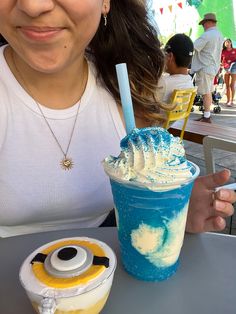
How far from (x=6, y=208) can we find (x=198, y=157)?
10.6ft

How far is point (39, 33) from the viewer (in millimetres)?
822

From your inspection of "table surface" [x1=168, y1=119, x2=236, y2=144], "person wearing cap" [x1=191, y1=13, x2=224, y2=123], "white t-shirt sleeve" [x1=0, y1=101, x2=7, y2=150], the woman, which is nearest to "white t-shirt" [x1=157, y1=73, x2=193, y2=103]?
"table surface" [x1=168, y1=119, x2=236, y2=144]

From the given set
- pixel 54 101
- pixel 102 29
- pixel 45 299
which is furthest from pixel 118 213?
pixel 102 29

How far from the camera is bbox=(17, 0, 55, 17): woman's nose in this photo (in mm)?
739

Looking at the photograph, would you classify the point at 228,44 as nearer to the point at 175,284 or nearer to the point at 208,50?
the point at 208,50

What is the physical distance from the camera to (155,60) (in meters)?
1.33

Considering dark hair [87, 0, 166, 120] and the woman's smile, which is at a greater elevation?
the woman's smile

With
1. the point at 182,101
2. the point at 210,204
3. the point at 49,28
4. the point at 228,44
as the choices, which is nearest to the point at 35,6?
the point at 49,28

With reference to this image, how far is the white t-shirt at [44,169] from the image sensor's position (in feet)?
3.22

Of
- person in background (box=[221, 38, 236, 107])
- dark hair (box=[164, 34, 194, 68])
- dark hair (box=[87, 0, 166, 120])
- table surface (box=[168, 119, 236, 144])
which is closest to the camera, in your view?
dark hair (box=[87, 0, 166, 120])

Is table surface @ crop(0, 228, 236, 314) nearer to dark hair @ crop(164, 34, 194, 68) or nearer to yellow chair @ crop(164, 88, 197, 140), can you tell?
yellow chair @ crop(164, 88, 197, 140)

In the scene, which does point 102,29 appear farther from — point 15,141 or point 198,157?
point 198,157

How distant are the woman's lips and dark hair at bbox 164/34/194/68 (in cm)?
295

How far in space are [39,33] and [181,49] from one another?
315 centimetres
